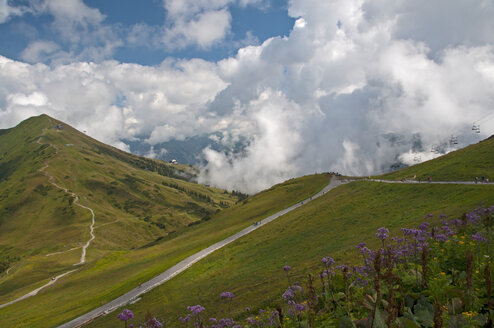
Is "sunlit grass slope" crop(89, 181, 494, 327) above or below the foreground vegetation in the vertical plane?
below

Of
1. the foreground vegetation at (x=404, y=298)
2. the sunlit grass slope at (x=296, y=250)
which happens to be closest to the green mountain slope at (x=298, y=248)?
the sunlit grass slope at (x=296, y=250)

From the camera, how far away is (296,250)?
131 feet

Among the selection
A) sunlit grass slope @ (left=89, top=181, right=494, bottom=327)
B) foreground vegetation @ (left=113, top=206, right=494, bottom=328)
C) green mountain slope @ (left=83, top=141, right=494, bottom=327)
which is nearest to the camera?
foreground vegetation @ (left=113, top=206, right=494, bottom=328)

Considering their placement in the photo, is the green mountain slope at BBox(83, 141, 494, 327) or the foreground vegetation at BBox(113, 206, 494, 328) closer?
the foreground vegetation at BBox(113, 206, 494, 328)

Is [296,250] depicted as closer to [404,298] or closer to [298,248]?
[298,248]

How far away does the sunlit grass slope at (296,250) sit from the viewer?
27.9 m

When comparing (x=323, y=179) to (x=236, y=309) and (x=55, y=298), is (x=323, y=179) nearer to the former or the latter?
(x=55, y=298)

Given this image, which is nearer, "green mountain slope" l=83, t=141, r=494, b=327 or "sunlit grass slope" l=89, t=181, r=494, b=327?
"green mountain slope" l=83, t=141, r=494, b=327

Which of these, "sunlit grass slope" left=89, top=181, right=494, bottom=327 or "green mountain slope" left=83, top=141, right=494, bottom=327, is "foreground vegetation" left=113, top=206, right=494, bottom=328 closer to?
"green mountain slope" left=83, top=141, right=494, bottom=327

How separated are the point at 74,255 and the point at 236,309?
206 meters

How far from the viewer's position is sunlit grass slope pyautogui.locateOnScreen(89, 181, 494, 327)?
27.9 meters

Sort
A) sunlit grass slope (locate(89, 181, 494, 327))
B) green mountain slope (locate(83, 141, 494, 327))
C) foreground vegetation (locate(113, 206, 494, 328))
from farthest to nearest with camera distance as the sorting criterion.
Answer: sunlit grass slope (locate(89, 181, 494, 327)), green mountain slope (locate(83, 141, 494, 327)), foreground vegetation (locate(113, 206, 494, 328))

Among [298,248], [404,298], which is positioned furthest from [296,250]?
[404,298]

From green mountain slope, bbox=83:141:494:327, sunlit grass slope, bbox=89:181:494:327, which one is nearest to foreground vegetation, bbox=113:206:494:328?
green mountain slope, bbox=83:141:494:327
